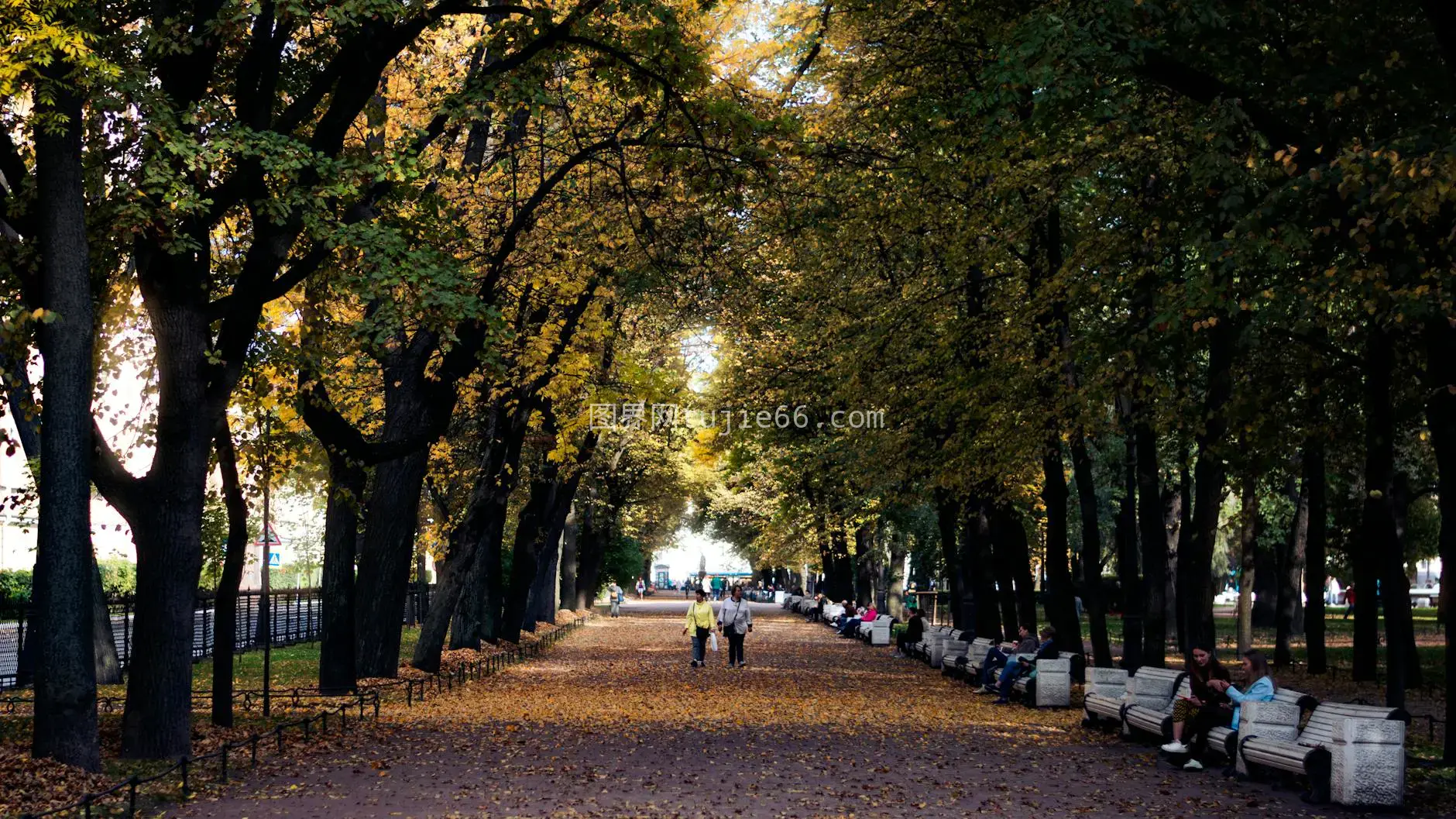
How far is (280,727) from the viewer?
14.4m

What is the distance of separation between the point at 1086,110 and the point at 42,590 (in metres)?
10.3

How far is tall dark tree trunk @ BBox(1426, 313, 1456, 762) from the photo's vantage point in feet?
42.3

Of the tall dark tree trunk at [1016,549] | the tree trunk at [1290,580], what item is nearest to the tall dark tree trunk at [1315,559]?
the tree trunk at [1290,580]

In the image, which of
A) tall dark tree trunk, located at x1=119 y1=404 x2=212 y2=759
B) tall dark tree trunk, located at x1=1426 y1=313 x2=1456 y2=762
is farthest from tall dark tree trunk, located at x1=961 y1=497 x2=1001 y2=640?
tall dark tree trunk, located at x1=119 y1=404 x2=212 y2=759

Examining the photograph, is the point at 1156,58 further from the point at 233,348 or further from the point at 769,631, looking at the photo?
the point at 769,631

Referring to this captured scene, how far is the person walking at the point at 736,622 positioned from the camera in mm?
30359

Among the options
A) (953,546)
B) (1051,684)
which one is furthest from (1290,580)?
(1051,684)

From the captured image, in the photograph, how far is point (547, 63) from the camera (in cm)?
1588

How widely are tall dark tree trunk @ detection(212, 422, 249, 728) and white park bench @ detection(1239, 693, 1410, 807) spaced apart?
34.8 ft

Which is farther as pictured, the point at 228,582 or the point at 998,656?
the point at 998,656

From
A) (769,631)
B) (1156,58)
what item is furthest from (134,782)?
(769,631)

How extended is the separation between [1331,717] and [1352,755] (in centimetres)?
47

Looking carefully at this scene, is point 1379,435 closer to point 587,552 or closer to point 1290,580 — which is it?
point 1290,580

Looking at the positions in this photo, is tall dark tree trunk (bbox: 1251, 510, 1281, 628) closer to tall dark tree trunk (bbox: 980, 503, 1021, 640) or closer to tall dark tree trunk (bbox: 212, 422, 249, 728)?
tall dark tree trunk (bbox: 980, 503, 1021, 640)
